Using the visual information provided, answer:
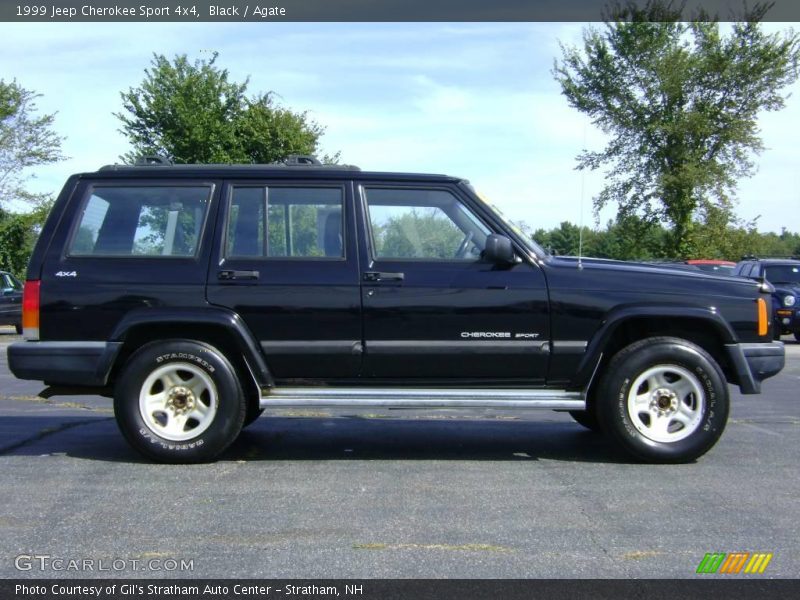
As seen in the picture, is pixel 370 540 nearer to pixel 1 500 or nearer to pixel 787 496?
pixel 1 500

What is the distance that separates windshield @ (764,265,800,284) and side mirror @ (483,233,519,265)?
1550 centimetres

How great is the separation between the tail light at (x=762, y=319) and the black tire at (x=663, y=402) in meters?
0.43

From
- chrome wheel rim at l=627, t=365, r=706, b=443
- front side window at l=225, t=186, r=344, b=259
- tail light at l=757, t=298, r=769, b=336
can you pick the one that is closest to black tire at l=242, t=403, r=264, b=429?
front side window at l=225, t=186, r=344, b=259

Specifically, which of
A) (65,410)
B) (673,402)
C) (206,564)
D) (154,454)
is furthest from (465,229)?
(65,410)

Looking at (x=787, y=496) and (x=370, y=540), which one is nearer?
(x=370, y=540)

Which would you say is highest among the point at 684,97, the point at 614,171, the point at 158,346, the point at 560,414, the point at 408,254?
the point at 684,97

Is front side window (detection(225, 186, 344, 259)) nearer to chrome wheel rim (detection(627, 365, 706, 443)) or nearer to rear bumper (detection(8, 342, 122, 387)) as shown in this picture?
rear bumper (detection(8, 342, 122, 387))

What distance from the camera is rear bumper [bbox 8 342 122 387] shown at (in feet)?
18.7

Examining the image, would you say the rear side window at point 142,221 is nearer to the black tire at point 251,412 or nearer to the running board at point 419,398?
the running board at point 419,398

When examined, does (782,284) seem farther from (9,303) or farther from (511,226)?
(9,303)

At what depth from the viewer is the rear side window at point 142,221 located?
5.95 metres

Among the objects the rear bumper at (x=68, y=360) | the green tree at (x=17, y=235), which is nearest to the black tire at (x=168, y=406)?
the rear bumper at (x=68, y=360)

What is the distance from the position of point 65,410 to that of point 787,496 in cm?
650

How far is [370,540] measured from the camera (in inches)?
165
